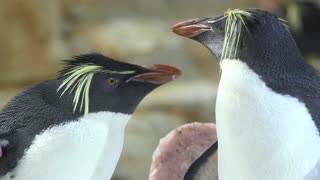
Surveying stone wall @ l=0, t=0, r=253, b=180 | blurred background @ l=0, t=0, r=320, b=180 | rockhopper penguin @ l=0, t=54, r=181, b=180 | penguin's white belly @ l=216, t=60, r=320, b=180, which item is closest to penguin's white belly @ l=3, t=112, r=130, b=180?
rockhopper penguin @ l=0, t=54, r=181, b=180

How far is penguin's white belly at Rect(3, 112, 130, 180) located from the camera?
0.59m

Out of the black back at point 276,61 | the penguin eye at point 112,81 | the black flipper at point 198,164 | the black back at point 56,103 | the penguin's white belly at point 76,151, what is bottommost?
the black flipper at point 198,164

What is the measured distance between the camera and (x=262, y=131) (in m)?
0.56

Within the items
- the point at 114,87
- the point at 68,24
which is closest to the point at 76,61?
the point at 114,87

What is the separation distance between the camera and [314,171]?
562 millimetres

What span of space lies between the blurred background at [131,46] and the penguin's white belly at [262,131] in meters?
1.33

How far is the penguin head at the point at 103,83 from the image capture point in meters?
0.63

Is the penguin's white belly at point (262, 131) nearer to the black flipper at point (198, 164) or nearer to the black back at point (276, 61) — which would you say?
the black back at point (276, 61)

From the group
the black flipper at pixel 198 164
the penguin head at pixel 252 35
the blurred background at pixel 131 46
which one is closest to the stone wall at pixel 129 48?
the blurred background at pixel 131 46

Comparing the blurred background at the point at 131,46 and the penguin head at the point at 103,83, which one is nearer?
the penguin head at the point at 103,83

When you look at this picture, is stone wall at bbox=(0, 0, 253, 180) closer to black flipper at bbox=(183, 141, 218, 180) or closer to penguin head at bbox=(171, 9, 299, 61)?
black flipper at bbox=(183, 141, 218, 180)

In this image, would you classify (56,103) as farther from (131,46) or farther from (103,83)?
(131,46)

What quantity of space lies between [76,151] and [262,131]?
160 millimetres

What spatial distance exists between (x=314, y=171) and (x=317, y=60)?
53.7 inches
